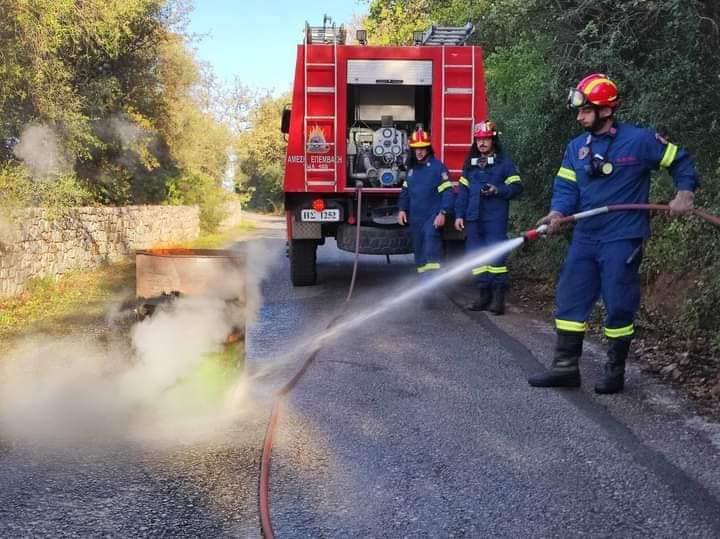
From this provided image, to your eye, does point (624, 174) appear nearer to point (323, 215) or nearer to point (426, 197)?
point (426, 197)

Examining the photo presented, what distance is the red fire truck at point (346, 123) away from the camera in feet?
28.1

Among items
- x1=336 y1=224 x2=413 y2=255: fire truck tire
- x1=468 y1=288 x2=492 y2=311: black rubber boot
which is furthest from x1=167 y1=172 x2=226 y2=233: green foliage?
x1=468 y1=288 x2=492 y2=311: black rubber boot

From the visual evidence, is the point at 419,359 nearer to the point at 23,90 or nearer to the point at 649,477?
the point at 649,477

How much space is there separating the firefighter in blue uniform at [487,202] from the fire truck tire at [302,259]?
A: 2586mm

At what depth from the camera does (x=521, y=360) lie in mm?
5359

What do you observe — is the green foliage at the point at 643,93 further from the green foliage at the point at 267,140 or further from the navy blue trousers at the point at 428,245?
the green foliage at the point at 267,140

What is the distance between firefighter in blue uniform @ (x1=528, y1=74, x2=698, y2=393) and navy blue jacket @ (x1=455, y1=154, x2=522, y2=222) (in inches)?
93.8

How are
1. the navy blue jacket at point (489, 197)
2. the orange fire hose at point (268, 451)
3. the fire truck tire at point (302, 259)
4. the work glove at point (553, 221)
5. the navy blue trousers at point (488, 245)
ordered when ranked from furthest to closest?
the fire truck tire at point (302, 259) → the navy blue trousers at point (488, 245) → the navy blue jacket at point (489, 197) → the work glove at point (553, 221) → the orange fire hose at point (268, 451)

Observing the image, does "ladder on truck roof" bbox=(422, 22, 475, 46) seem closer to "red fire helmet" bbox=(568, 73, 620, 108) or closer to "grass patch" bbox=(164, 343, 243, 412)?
"red fire helmet" bbox=(568, 73, 620, 108)

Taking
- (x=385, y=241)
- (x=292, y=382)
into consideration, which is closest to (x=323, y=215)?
(x=385, y=241)

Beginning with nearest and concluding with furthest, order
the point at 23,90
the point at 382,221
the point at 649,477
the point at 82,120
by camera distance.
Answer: the point at 649,477 < the point at 382,221 < the point at 23,90 < the point at 82,120

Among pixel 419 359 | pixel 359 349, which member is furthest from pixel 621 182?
pixel 359 349

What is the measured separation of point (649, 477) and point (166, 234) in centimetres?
1617

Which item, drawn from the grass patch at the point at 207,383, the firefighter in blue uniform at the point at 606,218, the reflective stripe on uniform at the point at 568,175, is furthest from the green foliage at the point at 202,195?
the firefighter in blue uniform at the point at 606,218
